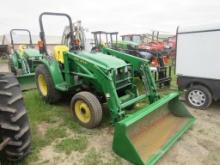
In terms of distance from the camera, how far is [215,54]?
4449 mm

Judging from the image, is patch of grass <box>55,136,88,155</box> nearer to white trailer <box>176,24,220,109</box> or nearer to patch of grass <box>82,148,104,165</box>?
patch of grass <box>82,148,104,165</box>

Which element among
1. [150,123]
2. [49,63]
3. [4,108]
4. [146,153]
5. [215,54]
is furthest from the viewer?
[49,63]

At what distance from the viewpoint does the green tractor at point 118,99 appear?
298 centimetres

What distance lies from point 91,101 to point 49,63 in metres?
1.69

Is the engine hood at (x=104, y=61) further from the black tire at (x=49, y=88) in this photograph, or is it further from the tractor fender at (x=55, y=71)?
the black tire at (x=49, y=88)

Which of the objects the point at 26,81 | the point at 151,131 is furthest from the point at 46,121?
the point at 26,81

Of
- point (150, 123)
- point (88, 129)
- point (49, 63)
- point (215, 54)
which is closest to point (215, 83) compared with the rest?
point (215, 54)

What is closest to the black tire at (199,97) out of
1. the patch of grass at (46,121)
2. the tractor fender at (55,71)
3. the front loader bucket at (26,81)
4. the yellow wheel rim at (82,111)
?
the yellow wheel rim at (82,111)

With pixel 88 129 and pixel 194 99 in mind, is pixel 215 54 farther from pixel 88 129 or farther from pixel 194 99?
pixel 88 129

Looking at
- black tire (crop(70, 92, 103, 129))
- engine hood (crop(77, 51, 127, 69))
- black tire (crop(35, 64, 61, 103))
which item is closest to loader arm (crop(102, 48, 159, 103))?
engine hood (crop(77, 51, 127, 69))

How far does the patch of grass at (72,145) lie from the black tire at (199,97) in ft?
9.05

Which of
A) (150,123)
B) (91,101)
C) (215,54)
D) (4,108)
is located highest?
(215,54)

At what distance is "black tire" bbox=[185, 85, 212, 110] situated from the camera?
4.69m

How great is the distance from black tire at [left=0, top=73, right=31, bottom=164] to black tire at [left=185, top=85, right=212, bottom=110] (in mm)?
3761
